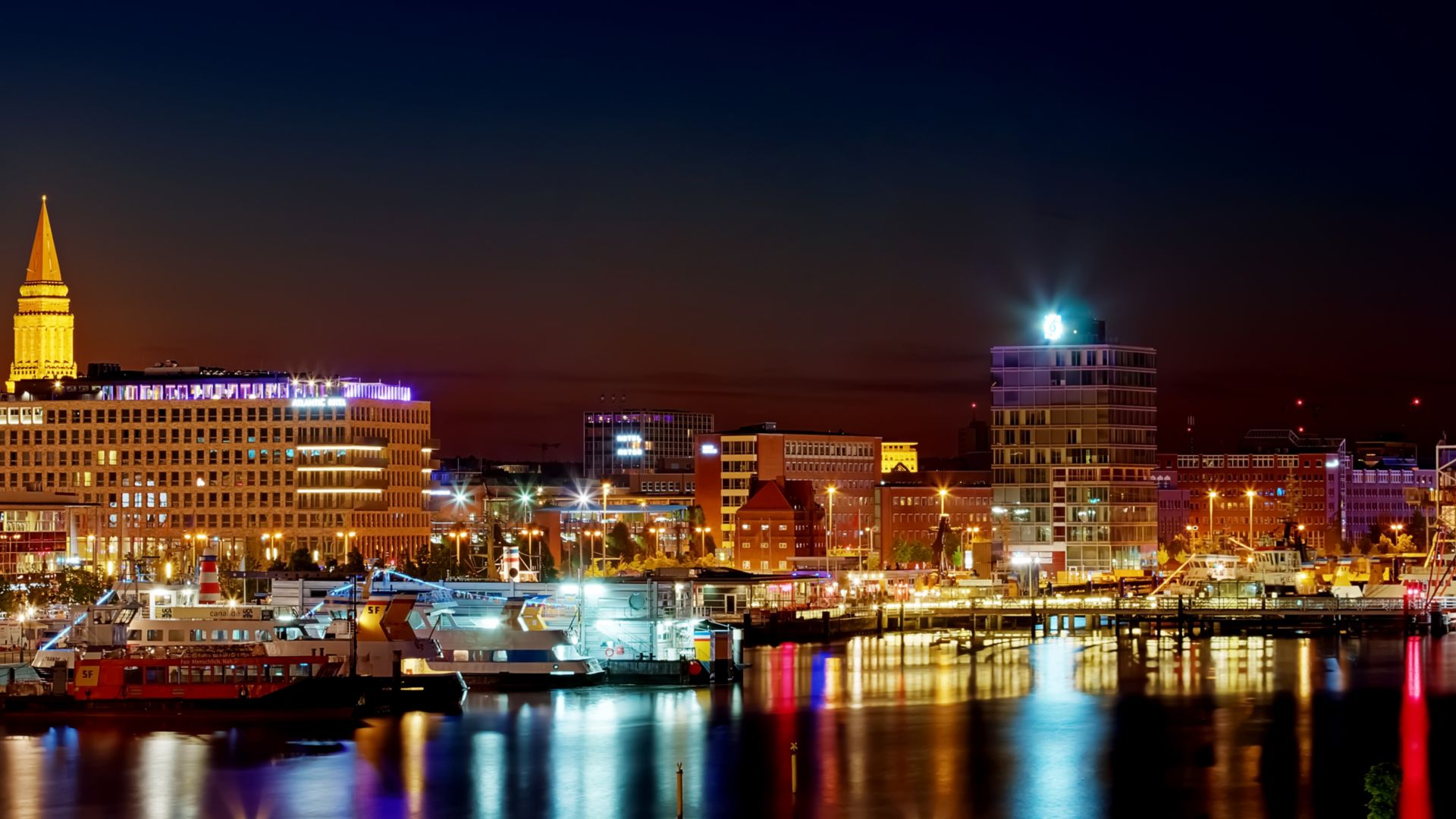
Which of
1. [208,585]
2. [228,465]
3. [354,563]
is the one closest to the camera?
[208,585]

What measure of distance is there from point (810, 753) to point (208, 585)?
28.5 meters

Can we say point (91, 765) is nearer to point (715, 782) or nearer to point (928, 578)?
point (715, 782)

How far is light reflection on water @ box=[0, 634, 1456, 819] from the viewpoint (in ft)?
222

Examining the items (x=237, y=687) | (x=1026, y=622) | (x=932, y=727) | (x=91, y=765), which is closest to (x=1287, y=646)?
(x=1026, y=622)

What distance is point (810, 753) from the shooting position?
77750mm

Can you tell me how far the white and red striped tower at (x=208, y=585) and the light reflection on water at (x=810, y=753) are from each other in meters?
8.69

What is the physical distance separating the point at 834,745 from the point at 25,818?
94.7 feet

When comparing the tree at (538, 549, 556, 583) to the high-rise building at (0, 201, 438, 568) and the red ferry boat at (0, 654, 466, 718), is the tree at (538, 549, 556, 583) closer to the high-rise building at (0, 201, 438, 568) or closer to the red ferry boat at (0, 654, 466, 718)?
the high-rise building at (0, 201, 438, 568)

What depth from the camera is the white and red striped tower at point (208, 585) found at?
91.1 metres

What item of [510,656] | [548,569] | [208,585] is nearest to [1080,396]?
[548,569]

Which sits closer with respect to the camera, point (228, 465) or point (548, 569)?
point (548, 569)

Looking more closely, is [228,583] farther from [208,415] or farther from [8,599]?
[208,415]

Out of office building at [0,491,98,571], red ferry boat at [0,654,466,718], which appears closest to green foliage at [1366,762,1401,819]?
red ferry boat at [0,654,466,718]

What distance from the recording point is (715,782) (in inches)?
2810
